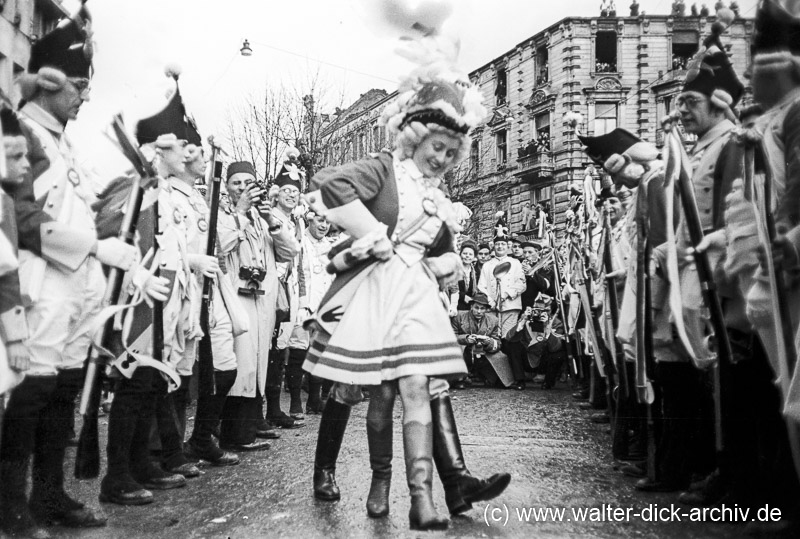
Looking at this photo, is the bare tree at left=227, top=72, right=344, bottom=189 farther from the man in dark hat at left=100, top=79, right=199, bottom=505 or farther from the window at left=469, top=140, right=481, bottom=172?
the man in dark hat at left=100, top=79, right=199, bottom=505

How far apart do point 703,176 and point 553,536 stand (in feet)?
7.13

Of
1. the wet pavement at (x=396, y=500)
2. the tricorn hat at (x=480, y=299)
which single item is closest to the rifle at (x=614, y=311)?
the wet pavement at (x=396, y=500)

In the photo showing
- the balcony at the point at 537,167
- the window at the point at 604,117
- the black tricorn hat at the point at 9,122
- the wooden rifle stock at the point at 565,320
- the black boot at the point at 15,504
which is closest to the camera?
the black tricorn hat at the point at 9,122

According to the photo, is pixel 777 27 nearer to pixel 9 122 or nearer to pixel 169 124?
pixel 9 122

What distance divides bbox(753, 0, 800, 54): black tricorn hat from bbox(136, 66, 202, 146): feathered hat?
306cm

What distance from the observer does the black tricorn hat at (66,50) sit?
3273mm

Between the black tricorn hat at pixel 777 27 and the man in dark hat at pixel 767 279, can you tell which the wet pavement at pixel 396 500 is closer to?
the man in dark hat at pixel 767 279

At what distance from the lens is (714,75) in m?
4.16

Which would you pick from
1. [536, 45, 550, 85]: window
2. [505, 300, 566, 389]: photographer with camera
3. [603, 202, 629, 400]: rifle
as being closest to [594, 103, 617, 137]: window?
[536, 45, 550, 85]: window

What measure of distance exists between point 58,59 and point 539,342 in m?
7.64

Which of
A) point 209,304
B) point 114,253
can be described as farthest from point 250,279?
point 114,253

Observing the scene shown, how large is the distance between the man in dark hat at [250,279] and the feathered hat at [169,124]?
0.96m

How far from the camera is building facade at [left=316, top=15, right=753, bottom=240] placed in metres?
5.00

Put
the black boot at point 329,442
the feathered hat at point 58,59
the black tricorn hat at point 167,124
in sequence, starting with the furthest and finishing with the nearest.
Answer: the black tricorn hat at point 167,124 < the black boot at point 329,442 < the feathered hat at point 58,59
